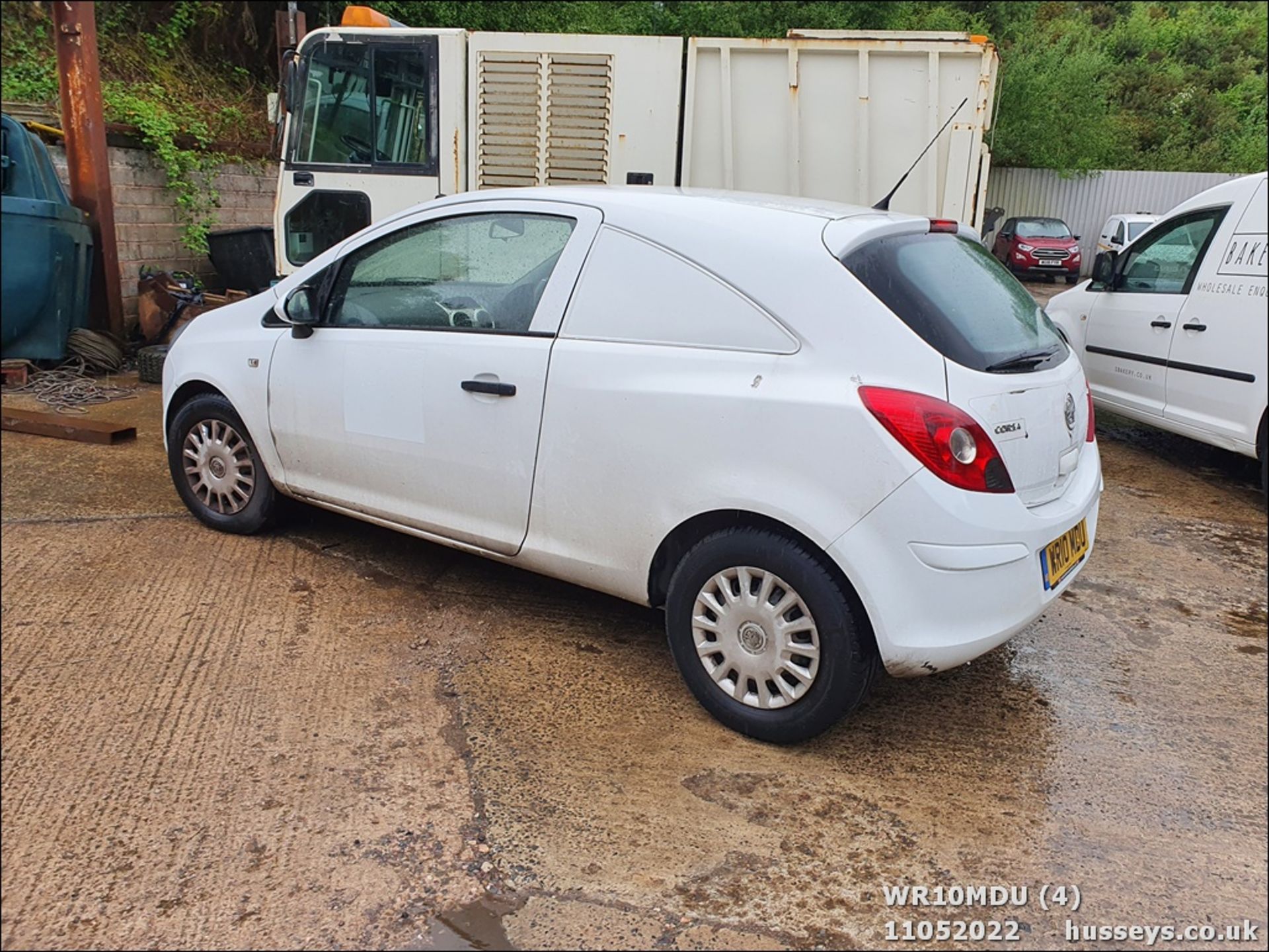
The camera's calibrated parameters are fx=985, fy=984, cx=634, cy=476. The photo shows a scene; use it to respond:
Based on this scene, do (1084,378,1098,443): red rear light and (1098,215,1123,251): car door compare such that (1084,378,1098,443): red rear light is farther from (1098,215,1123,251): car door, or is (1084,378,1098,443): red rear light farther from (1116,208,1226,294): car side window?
(1098,215,1123,251): car door

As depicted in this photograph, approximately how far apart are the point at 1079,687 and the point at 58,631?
3459mm

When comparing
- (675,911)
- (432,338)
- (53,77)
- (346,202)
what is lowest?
(675,911)

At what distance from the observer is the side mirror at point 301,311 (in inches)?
155

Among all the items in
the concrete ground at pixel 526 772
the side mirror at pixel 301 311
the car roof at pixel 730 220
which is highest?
the car roof at pixel 730 220

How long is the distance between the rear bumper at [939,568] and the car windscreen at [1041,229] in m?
20.9

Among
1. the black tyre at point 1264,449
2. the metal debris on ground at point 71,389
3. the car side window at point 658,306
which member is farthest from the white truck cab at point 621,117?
the car side window at point 658,306

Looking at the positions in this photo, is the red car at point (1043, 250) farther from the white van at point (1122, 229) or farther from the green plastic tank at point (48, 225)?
the green plastic tank at point (48, 225)

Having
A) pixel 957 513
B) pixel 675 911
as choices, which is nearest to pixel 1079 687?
pixel 957 513

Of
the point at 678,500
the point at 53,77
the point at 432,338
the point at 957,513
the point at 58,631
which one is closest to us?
the point at 957,513

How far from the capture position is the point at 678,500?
9.84 feet

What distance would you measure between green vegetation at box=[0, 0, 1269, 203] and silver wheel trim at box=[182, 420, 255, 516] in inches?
63.3

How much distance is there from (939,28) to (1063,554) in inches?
745

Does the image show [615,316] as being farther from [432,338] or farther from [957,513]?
[957,513]

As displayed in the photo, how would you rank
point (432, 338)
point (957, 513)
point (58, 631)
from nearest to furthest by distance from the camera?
point (957, 513), point (58, 631), point (432, 338)
